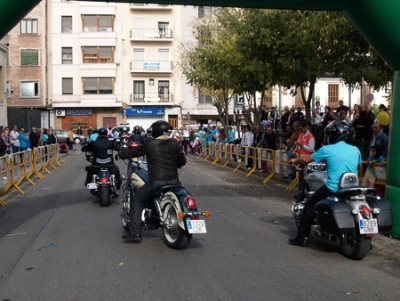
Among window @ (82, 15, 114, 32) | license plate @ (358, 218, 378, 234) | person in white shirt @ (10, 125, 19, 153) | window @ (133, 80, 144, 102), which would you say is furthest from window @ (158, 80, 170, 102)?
license plate @ (358, 218, 378, 234)

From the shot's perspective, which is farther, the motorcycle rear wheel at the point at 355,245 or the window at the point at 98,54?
the window at the point at 98,54

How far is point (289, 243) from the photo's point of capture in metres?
8.39

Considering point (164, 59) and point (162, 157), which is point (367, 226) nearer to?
point (162, 157)

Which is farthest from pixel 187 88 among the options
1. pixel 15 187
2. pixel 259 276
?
pixel 259 276

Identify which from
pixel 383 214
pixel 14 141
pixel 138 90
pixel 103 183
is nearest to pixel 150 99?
pixel 138 90

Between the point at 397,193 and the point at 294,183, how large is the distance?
7041 mm

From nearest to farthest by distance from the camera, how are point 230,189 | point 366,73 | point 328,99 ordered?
point 230,189 → point 366,73 → point 328,99

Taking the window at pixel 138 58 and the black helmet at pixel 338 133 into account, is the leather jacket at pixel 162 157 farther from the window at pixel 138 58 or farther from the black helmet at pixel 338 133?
the window at pixel 138 58

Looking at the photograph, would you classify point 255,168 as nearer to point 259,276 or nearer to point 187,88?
point 259,276

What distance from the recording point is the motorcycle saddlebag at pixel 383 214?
24.0 feet

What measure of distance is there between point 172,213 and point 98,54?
1969 inches

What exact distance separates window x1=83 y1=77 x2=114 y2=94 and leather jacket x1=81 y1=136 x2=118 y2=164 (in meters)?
44.0

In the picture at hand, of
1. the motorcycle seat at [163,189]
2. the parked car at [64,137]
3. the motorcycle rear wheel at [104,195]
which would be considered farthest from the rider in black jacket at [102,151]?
the parked car at [64,137]

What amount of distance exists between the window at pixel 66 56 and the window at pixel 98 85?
2344 millimetres
